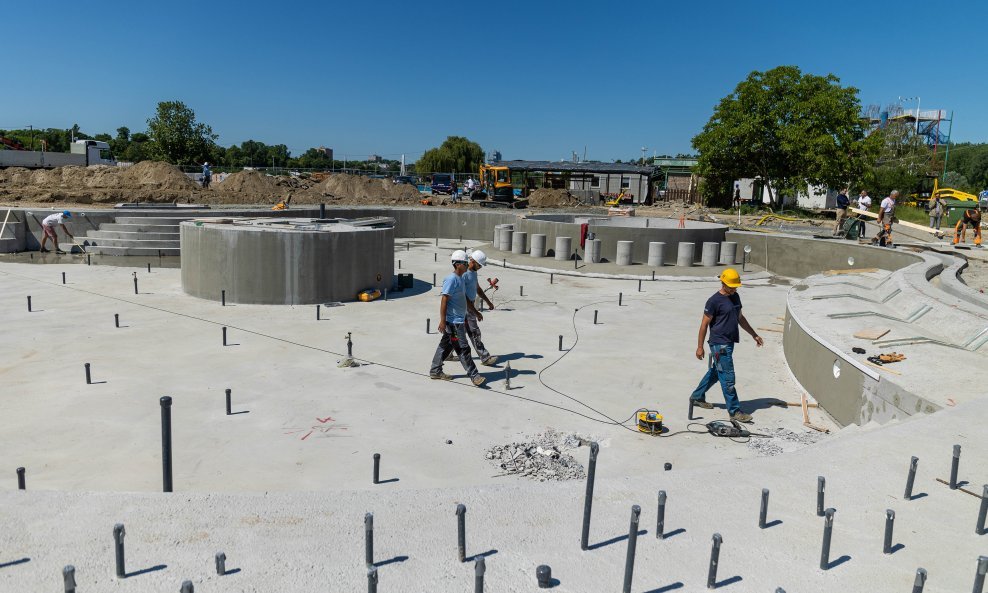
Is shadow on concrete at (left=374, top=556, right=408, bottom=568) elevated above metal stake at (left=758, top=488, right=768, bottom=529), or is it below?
below

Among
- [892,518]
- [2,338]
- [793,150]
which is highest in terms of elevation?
[793,150]

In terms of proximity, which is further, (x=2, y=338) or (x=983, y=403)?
(x=2, y=338)

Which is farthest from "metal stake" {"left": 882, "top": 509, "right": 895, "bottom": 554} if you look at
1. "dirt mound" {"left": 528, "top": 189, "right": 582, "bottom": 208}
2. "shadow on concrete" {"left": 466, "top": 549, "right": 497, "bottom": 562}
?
"dirt mound" {"left": 528, "top": 189, "right": 582, "bottom": 208}

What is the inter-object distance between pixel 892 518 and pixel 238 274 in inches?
546

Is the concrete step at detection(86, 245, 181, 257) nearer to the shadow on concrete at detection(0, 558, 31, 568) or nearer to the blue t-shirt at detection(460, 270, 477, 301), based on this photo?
the blue t-shirt at detection(460, 270, 477, 301)

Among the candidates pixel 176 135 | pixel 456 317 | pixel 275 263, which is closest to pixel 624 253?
pixel 275 263

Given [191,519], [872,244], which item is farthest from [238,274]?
[872,244]

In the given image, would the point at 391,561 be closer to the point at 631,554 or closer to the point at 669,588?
the point at 631,554

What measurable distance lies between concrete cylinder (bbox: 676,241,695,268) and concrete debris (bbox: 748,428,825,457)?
48.9 ft

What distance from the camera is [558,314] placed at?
15.0 meters

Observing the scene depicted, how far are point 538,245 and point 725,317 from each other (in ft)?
52.9

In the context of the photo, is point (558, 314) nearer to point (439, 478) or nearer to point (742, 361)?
point (742, 361)

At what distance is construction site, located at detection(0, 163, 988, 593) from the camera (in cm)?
421

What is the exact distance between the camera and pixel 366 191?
44.9 meters
